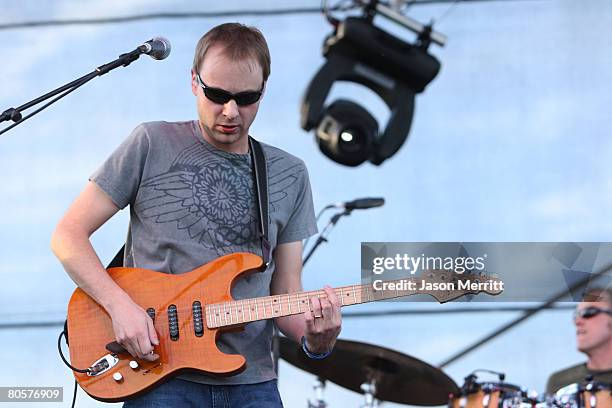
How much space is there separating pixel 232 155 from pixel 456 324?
6.88 feet

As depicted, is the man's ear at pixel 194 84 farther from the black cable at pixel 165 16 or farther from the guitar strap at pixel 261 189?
the black cable at pixel 165 16

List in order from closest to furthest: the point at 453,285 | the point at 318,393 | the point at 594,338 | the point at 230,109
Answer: the point at 230,109
the point at 453,285
the point at 594,338
the point at 318,393

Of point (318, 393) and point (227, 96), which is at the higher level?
point (227, 96)

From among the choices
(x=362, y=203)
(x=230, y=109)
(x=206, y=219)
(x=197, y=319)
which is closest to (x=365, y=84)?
(x=362, y=203)

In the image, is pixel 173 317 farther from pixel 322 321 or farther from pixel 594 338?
pixel 594 338

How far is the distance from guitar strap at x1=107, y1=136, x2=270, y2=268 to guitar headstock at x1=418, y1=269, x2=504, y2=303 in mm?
433

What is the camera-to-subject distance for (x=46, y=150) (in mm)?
4918

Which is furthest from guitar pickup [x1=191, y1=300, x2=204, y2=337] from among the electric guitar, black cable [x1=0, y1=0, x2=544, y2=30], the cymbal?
black cable [x1=0, y1=0, x2=544, y2=30]

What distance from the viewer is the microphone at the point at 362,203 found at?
454 centimetres

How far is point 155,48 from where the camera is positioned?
2826 mm

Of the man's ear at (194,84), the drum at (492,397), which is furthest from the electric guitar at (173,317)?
the drum at (492,397)

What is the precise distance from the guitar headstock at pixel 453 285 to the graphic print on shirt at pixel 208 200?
45cm

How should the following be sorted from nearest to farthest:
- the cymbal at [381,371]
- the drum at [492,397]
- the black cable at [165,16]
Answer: the drum at [492,397], the cymbal at [381,371], the black cable at [165,16]

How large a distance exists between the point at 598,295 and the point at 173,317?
204 centimetres
